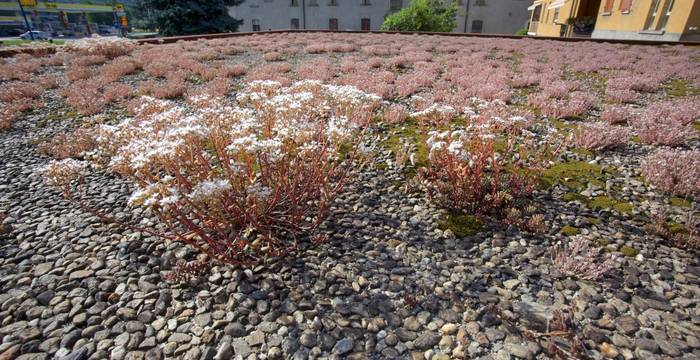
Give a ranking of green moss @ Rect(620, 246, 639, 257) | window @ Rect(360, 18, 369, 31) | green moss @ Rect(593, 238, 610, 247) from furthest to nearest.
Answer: window @ Rect(360, 18, 369, 31) → green moss @ Rect(593, 238, 610, 247) → green moss @ Rect(620, 246, 639, 257)

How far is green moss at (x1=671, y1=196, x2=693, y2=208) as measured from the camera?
4.73 m

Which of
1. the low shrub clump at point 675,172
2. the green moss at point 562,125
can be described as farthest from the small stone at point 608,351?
the green moss at point 562,125

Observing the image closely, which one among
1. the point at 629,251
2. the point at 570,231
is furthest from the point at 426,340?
the point at 629,251

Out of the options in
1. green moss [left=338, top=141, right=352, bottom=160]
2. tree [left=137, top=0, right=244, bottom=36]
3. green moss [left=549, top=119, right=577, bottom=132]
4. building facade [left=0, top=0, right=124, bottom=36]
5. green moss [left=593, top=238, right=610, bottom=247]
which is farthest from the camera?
building facade [left=0, top=0, right=124, bottom=36]

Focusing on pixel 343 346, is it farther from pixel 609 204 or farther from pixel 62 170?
pixel 609 204

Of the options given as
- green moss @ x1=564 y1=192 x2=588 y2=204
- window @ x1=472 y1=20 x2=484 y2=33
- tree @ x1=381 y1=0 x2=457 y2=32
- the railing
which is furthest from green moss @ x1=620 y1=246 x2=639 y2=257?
window @ x1=472 y1=20 x2=484 y2=33

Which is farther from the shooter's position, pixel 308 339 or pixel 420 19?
pixel 420 19

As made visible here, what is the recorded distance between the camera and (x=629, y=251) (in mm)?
4020

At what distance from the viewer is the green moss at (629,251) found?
398cm

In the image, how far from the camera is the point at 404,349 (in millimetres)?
3023

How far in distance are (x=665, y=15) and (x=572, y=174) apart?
27054 mm

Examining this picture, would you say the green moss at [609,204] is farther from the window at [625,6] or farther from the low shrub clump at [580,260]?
the window at [625,6]

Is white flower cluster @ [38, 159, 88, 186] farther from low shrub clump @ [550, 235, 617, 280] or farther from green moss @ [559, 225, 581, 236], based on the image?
green moss @ [559, 225, 581, 236]

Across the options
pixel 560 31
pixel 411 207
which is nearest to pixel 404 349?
pixel 411 207
